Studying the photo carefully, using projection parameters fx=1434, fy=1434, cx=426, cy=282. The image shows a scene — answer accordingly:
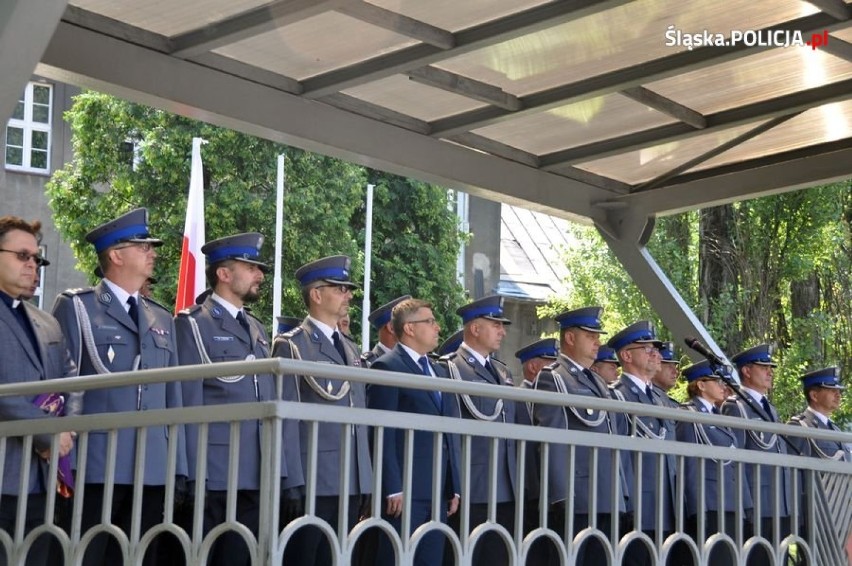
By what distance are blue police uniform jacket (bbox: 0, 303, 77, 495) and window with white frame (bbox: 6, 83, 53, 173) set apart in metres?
27.7

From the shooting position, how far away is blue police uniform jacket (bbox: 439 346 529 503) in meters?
7.37

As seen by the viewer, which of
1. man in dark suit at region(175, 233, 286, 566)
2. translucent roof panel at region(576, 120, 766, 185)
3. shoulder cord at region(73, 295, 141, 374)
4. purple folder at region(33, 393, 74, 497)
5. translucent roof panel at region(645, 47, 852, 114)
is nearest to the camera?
purple folder at region(33, 393, 74, 497)

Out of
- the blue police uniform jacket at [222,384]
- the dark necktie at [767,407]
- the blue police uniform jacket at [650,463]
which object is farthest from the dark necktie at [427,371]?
the dark necktie at [767,407]

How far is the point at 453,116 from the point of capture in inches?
382

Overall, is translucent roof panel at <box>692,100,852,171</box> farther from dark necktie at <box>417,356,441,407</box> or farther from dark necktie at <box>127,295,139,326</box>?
dark necktie at <box>127,295,139,326</box>

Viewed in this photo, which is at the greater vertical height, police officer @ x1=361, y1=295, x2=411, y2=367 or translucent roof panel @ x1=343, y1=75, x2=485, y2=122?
translucent roof panel @ x1=343, y1=75, x2=485, y2=122

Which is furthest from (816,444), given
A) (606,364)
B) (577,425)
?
(577,425)

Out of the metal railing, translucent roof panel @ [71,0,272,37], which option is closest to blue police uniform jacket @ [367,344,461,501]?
the metal railing

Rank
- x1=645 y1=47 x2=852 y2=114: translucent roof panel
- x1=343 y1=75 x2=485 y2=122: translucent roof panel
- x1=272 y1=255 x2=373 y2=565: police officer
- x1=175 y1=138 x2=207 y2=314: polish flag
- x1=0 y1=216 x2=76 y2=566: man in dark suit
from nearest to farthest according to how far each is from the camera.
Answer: x1=0 y1=216 x2=76 y2=566: man in dark suit → x1=272 y1=255 x2=373 y2=565: police officer → x1=645 y1=47 x2=852 y2=114: translucent roof panel → x1=343 y1=75 x2=485 y2=122: translucent roof panel → x1=175 y1=138 x2=207 y2=314: polish flag

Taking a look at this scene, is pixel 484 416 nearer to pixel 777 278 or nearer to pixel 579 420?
pixel 579 420

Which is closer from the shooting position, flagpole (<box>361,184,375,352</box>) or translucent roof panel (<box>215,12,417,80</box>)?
translucent roof panel (<box>215,12,417,80</box>)

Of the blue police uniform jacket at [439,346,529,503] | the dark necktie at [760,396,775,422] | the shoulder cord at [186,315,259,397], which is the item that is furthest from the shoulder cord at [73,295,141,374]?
the dark necktie at [760,396,775,422]

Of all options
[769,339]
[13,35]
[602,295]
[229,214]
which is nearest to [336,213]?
[229,214]

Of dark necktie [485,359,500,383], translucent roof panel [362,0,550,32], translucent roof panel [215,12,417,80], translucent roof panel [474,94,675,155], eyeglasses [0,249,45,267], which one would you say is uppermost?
translucent roof panel [362,0,550,32]
